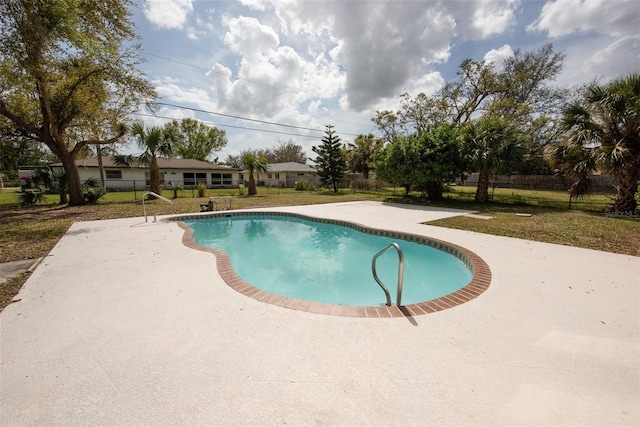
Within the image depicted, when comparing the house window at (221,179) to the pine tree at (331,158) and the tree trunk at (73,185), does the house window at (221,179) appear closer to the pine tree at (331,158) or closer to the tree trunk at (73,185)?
the pine tree at (331,158)

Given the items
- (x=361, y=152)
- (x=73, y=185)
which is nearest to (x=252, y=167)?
(x=73, y=185)

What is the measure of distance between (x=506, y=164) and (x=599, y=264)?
30.7 ft

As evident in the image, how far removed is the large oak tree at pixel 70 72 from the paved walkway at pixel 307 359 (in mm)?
10901

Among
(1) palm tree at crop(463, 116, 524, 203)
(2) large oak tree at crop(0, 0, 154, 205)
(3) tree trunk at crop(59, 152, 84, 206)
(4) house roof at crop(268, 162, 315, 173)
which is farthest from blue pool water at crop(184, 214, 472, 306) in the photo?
(4) house roof at crop(268, 162, 315, 173)

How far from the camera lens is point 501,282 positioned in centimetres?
379

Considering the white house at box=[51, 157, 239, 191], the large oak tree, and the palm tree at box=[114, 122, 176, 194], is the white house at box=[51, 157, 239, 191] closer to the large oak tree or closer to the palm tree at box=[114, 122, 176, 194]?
the palm tree at box=[114, 122, 176, 194]

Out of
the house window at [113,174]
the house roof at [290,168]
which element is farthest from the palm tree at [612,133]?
the house window at [113,174]

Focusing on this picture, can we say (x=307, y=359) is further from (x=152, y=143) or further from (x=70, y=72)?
(x=152, y=143)

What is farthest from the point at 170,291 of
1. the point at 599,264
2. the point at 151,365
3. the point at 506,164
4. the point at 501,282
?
the point at 506,164

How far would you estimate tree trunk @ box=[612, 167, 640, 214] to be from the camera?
9021mm

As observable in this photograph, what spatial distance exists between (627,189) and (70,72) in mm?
22317

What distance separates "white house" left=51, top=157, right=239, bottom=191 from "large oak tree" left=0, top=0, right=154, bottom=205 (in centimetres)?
932

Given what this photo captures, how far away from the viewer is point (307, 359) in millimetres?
2197

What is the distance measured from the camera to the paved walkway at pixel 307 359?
5.62ft
